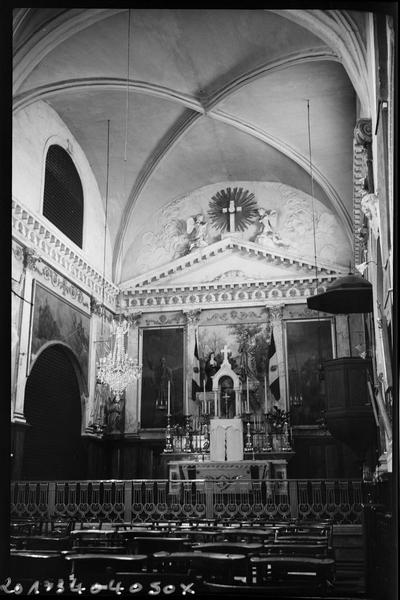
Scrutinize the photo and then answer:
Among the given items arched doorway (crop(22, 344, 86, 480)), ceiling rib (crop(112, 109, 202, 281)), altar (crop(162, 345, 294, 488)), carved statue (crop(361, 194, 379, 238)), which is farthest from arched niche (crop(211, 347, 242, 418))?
carved statue (crop(361, 194, 379, 238))

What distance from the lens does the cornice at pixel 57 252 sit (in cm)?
1323

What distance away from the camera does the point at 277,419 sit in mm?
16062

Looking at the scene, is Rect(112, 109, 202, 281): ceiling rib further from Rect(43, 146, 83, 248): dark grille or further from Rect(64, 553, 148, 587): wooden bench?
Rect(64, 553, 148, 587): wooden bench

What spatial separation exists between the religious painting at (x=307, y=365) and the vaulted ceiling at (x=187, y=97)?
2624 millimetres

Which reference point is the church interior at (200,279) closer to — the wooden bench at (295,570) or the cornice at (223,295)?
the cornice at (223,295)

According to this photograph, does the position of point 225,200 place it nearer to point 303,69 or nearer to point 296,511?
point 303,69

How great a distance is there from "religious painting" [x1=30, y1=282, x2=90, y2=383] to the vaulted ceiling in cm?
286

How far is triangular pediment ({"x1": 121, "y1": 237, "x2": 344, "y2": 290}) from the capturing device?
17.5 metres

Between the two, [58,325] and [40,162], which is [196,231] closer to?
[58,325]

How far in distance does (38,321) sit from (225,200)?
23.1 ft

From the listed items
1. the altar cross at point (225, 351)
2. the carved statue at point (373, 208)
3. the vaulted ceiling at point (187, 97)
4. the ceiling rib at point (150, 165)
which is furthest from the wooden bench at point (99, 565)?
the ceiling rib at point (150, 165)

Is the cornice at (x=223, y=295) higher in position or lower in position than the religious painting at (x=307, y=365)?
higher

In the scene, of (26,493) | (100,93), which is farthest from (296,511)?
(100,93)

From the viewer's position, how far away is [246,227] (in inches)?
722
